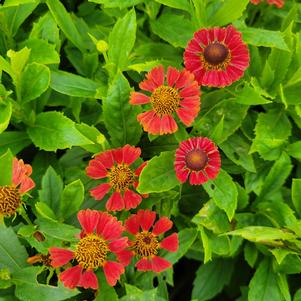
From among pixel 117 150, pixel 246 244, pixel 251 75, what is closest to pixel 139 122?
pixel 117 150

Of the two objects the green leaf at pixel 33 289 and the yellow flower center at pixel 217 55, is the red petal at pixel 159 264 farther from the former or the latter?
the yellow flower center at pixel 217 55

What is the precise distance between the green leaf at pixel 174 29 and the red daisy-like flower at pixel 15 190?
0.50 m

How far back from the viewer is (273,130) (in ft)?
4.50

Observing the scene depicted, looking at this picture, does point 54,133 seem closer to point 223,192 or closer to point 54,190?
point 54,190

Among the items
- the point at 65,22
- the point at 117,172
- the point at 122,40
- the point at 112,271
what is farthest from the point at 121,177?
the point at 65,22

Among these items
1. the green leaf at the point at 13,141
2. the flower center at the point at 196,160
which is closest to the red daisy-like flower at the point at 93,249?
the flower center at the point at 196,160

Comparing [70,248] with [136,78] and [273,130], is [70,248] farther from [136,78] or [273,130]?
[273,130]

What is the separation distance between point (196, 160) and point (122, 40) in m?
0.38

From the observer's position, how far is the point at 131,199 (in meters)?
1.19

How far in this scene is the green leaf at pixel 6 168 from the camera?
112cm

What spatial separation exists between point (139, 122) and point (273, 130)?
14.4 inches

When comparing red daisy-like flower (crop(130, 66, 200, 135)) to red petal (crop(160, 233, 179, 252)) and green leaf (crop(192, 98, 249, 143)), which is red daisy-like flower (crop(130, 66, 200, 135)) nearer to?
green leaf (crop(192, 98, 249, 143))

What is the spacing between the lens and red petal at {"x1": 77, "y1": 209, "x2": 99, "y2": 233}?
1.10 m

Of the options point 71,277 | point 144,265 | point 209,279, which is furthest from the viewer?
point 209,279
